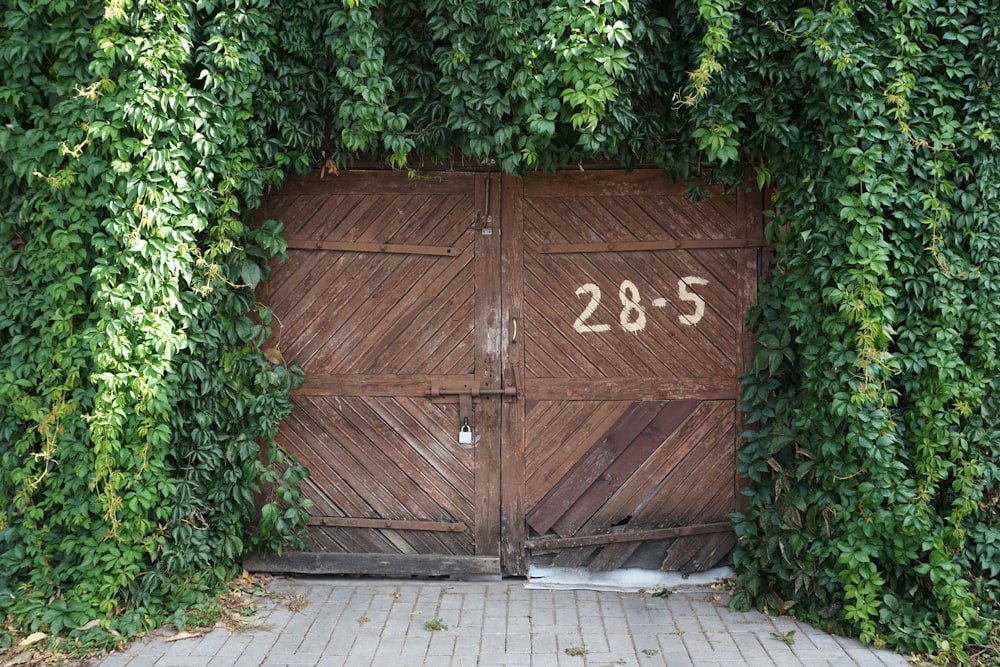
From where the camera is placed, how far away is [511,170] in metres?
4.82

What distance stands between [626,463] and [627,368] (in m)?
0.60

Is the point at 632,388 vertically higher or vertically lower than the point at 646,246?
lower

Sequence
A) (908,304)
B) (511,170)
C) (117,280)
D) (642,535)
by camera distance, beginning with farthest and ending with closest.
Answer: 1. (642,535)
2. (511,170)
3. (117,280)
4. (908,304)

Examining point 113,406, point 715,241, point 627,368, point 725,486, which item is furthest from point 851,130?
point 113,406

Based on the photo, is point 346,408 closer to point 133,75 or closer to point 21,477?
point 21,477

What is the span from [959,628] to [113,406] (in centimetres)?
451

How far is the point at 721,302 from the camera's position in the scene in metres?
5.19

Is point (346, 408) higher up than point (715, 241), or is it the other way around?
point (715, 241)

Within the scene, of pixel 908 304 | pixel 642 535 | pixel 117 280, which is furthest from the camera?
pixel 642 535

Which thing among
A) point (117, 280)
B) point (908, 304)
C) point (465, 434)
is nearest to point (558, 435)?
point (465, 434)

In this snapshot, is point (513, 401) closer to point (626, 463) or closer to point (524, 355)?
point (524, 355)

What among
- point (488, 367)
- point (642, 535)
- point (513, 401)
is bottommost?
point (642, 535)

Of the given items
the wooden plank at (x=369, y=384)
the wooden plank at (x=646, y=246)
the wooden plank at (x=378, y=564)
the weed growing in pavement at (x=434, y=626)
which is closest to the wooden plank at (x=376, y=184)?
the wooden plank at (x=646, y=246)

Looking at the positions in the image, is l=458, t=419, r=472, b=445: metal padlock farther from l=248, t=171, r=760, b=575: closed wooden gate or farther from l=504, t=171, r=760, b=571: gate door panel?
l=504, t=171, r=760, b=571: gate door panel
